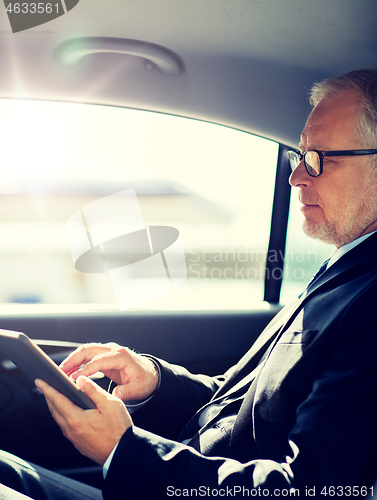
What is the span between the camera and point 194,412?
4.76 ft

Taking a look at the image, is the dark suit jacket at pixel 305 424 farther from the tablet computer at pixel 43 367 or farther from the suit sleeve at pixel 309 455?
the tablet computer at pixel 43 367

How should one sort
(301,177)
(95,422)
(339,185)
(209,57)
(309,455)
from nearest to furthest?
1. (309,455)
2. (95,422)
3. (339,185)
4. (301,177)
5. (209,57)

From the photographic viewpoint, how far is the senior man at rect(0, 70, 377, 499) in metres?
0.77

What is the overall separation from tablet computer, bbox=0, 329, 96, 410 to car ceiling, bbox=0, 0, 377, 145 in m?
1.09

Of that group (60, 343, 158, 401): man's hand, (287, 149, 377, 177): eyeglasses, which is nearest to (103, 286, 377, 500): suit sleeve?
(60, 343, 158, 401): man's hand

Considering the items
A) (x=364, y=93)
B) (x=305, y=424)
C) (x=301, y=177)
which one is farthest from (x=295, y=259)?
(x=305, y=424)

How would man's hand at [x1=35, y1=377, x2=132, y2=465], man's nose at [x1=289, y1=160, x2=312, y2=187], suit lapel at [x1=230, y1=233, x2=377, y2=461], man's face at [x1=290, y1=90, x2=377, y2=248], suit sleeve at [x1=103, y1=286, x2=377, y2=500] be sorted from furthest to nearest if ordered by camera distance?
1. man's nose at [x1=289, y1=160, x2=312, y2=187]
2. man's face at [x1=290, y1=90, x2=377, y2=248]
3. suit lapel at [x1=230, y1=233, x2=377, y2=461]
4. man's hand at [x1=35, y1=377, x2=132, y2=465]
5. suit sleeve at [x1=103, y1=286, x2=377, y2=500]

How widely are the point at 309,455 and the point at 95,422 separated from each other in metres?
0.43

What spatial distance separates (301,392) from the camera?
90 centimetres

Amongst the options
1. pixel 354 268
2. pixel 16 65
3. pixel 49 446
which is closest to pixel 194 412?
pixel 49 446

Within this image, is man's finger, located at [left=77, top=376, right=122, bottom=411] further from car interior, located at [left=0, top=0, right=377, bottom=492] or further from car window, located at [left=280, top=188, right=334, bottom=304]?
car window, located at [left=280, top=188, right=334, bottom=304]

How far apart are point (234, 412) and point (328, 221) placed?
64 cm

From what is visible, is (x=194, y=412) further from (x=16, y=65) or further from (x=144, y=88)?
(x=16, y=65)

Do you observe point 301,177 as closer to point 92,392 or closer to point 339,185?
point 339,185
